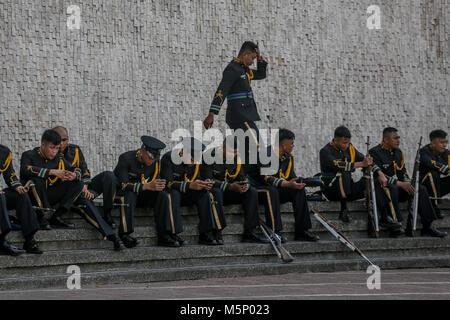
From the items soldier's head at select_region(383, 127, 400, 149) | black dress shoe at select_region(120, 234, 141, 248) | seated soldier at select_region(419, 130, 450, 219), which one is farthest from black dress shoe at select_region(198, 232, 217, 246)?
seated soldier at select_region(419, 130, 450, 219)

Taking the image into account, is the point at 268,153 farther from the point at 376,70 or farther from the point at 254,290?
the point at 376,70

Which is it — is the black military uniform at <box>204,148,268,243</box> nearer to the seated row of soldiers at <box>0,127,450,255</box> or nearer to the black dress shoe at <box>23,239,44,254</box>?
the seated row of soldiers at <box>0,127,450,255</box>

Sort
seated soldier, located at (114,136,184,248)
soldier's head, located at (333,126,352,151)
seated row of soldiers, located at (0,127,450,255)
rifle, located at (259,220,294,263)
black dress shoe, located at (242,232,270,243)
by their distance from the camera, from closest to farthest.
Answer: seated row of soldiers, located at (0,127,450,255), seated soldier, located at (114,136,184,248), rifle, located at (259,220,294,263), black dress shoe, located at (242,232,270,243), soldier's head, located at (333,126,352,151)

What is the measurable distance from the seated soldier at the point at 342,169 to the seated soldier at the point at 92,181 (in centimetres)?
309

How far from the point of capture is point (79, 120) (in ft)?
37.3

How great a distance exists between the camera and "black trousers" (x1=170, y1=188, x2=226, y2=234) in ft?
31.0

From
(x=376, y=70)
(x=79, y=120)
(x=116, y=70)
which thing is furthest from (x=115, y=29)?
(x=376, y=70)

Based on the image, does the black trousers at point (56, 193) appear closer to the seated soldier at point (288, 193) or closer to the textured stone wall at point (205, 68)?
the textured stone wall at point (205, 68)

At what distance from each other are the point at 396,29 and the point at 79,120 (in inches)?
232

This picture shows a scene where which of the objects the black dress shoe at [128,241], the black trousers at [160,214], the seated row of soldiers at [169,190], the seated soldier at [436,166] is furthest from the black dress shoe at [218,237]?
the seated soldier at [436,166]

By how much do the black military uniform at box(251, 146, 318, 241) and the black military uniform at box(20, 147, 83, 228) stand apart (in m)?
2.28

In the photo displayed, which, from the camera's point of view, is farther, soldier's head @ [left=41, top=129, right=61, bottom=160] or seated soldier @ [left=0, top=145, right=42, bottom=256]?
soldier's head @ [left=41, top=129, right=61, bottom=160]

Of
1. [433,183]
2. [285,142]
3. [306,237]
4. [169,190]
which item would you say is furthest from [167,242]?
[433,183]

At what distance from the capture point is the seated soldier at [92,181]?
9344 millimetres
